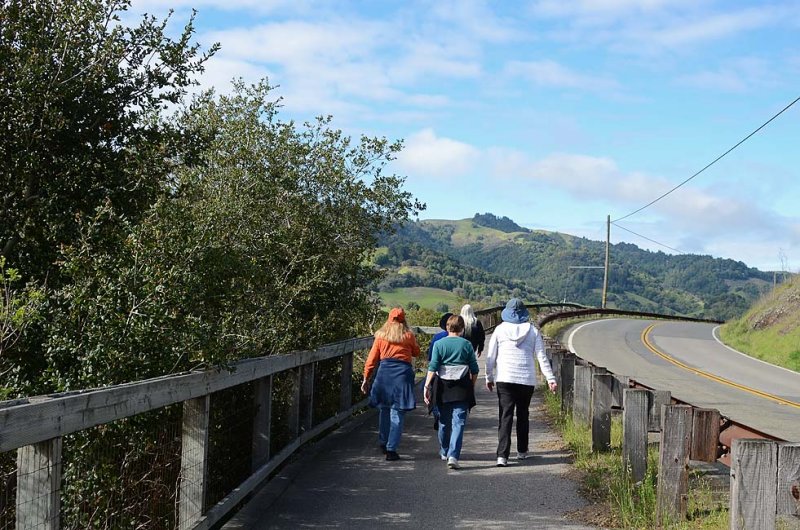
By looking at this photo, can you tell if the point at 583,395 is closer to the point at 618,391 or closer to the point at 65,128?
the point at 618,391

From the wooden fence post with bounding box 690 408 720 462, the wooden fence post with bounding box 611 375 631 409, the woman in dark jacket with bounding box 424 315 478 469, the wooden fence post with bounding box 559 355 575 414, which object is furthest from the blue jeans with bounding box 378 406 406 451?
the wooden fence post with bounding box 690 408 720 462

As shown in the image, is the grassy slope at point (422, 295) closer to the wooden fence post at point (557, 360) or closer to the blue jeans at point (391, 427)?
the wooden fence post at point (557, 360)

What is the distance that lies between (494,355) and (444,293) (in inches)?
4972

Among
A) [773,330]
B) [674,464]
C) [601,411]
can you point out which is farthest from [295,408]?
[773,330]

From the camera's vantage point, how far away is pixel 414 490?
320 inches

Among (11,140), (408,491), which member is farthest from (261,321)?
(11,140)

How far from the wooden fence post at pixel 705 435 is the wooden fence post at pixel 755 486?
3.74 ft

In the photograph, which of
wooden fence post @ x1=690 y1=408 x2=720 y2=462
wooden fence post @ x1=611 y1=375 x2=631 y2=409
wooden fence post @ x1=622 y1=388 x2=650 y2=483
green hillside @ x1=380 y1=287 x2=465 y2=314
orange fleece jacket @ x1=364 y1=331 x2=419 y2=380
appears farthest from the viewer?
green hillside @ x1=380 y1=287 x2=465 y2=314

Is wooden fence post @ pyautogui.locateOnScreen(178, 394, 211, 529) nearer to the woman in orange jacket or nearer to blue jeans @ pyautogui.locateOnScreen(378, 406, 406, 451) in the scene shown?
blue jeans @ pyautogui.locateOnScreen(378, 406, 406, 451)

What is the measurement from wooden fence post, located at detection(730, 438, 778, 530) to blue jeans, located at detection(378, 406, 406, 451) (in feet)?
15.3

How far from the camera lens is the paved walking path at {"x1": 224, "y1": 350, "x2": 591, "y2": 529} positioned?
697 cm

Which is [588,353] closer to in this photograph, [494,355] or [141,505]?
[494,355]

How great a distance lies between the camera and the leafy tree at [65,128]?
6590 millimetres

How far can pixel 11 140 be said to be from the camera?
6.60 m
